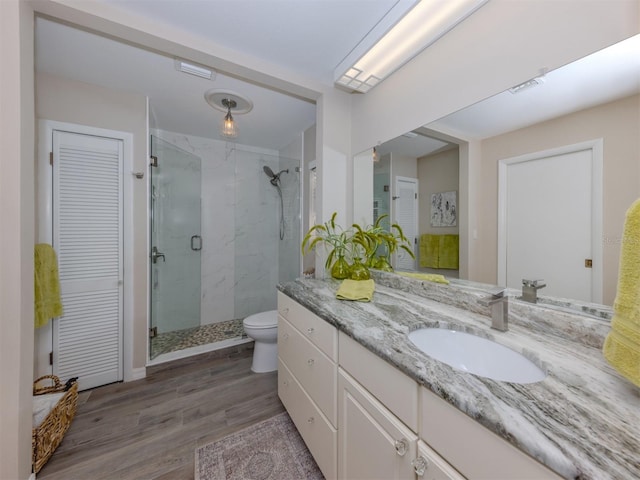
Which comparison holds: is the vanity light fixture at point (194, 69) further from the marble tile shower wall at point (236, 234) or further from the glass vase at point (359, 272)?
the glass vase at point (359, 272)

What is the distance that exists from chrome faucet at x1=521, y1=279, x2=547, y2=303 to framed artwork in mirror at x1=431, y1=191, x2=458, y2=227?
432 millimetres

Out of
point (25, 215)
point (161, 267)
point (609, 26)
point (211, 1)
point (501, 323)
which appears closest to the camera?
point (609, 26)

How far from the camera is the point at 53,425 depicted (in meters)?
1.33

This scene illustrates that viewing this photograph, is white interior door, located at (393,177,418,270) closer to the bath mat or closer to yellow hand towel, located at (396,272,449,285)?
yellow hand towel, located at (396,272,449,285)

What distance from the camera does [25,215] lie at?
109 cm

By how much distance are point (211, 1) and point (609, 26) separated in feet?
5.28

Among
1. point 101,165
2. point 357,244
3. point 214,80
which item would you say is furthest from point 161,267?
point 357,244

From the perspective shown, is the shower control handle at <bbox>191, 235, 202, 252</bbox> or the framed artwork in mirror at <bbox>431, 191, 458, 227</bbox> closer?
the framed artwork in mirror at <bbox>431, 191, 458, 227</bbox>

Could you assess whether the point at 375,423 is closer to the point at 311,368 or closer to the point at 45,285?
the point at 311,368

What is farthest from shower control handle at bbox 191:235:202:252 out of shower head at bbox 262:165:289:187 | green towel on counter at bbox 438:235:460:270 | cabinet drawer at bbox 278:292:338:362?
green towel on counter at bbox 438:235:460:270

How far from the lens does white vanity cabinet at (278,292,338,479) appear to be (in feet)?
3.38

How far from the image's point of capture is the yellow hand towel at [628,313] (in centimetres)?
50

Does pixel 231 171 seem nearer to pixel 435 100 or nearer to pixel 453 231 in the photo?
pixel 435 100

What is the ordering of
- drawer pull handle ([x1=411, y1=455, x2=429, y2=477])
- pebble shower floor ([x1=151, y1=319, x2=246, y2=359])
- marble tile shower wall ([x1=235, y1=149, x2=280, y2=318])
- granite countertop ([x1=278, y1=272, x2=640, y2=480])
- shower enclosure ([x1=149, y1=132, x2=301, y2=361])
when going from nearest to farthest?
granite countertop ([x1=278, y1=272, x2=640, y2=480])
drawer pull handle ([x1=411, y1=455, x2=429, y2=477])
pebble shower floor ([x1=151, y1=319, x2=246, y2=359])
shower enclosure ([x1=149, y1=132, x2=301, y2=361])
marble tile shower wall ([x1=235, y1=149, x2=280, y2=318])
